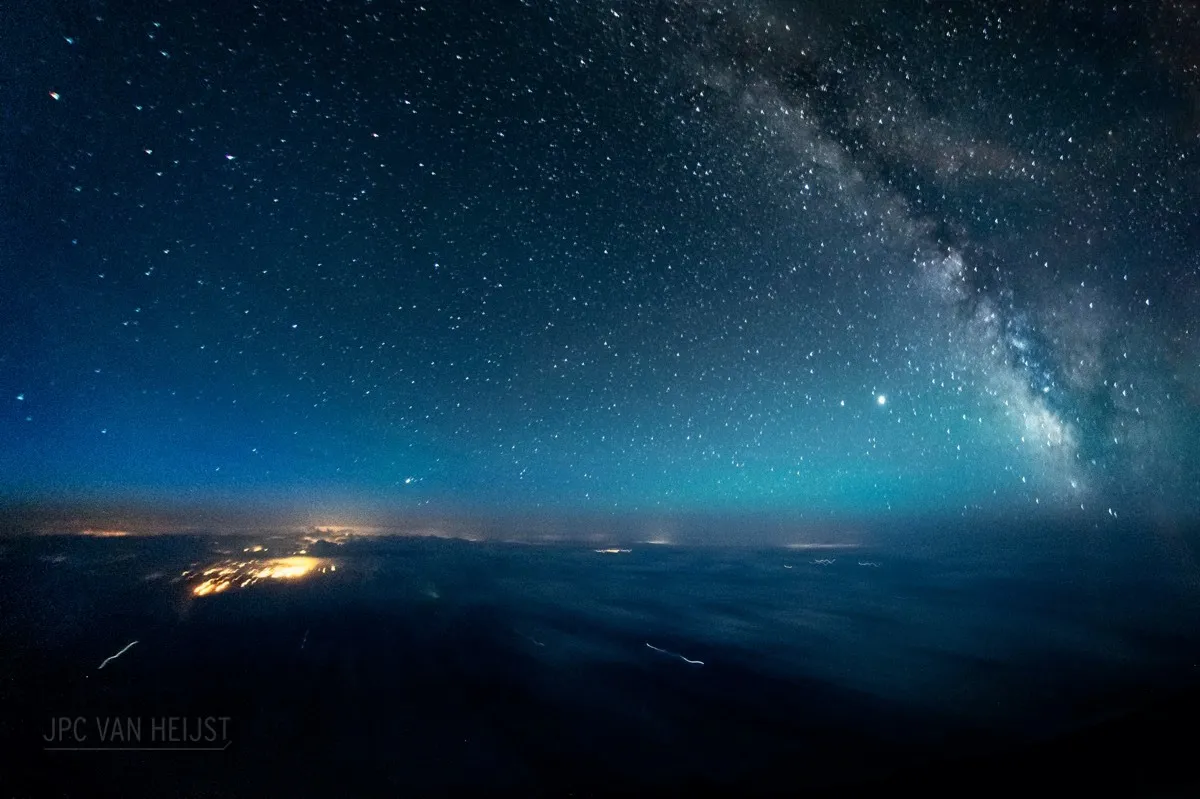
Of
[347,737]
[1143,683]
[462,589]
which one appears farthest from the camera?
[462,589]

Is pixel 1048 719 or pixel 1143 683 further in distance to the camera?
pixel 1143 683

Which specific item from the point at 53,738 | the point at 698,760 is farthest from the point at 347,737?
the point at 698,760

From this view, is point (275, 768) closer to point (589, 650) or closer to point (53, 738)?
point (53, 738)

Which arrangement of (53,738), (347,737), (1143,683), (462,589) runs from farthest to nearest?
(462,589) → (1143,683) → (347,737) → (53,738)

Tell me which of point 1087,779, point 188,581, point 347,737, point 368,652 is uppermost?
point 1087,779

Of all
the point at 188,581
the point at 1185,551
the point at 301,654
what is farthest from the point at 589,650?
the point at 1185,551

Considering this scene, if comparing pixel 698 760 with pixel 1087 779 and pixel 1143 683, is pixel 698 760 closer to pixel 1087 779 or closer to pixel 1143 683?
pixel 1087 779

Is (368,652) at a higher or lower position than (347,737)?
lower
